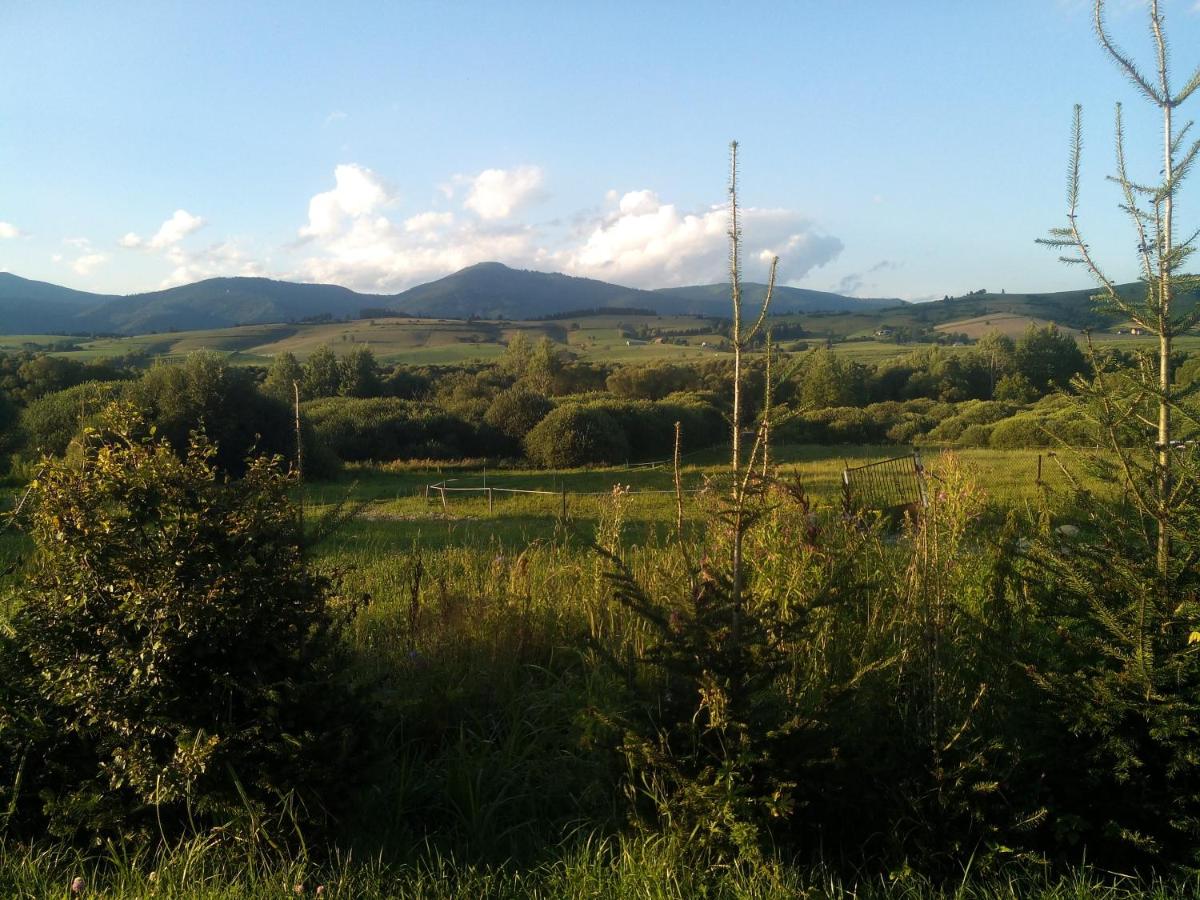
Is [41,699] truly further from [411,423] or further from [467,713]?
[411,423]

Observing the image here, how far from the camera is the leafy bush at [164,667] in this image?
125 inches

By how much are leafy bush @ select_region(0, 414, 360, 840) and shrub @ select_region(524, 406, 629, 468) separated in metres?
35.1

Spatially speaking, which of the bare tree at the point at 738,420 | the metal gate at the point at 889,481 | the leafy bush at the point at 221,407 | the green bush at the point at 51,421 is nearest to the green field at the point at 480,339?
the leafy bush at the point at 221,407

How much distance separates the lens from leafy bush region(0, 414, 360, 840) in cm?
317

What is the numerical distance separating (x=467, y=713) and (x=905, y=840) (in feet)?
7.14

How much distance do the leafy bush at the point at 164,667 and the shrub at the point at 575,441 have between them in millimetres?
35050

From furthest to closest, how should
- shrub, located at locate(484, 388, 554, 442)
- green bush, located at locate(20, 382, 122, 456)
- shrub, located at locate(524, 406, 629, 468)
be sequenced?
shrub, located at locate(484, 388, 554, 442), shrub, located at locate(524, 406, 629, 468), green bush, located at locate(20, 382, 122, 456)

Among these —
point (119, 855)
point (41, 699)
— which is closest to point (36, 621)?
point (41, 699)

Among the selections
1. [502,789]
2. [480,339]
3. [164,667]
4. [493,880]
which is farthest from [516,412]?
[480,339]

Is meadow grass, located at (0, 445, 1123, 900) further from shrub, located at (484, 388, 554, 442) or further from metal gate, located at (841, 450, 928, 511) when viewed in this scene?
shrub, located at (484, 388, 554, 442)

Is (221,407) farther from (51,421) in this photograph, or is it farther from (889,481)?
(889,481)

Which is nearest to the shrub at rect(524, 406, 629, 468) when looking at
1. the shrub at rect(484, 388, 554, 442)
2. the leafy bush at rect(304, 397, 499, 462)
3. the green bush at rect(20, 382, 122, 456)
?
the shrub at rect(484, 388, 554, 442)

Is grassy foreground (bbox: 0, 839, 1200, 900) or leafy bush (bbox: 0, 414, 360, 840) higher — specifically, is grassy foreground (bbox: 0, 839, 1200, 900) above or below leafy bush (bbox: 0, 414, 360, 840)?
below

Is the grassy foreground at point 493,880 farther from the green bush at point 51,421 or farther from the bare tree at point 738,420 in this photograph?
the green bush at point 51,421
